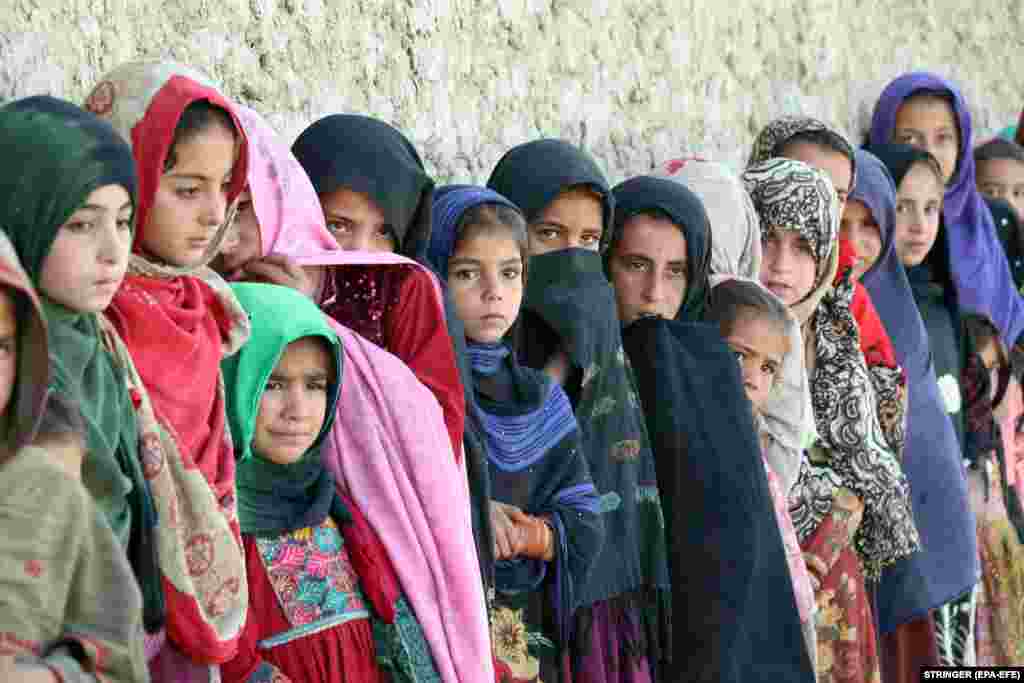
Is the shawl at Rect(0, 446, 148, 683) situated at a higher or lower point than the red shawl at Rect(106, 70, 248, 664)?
lower

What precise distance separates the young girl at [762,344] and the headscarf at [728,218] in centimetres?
13

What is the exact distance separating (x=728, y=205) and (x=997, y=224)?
2026 mm

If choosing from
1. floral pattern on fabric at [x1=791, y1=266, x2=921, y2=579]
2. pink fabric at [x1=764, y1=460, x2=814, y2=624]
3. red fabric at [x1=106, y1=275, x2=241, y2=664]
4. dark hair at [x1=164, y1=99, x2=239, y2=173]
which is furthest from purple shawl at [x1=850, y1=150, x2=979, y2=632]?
red fabric at [x1=106, y1=275, x2=241, y2=664]

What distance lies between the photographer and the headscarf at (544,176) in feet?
13.9

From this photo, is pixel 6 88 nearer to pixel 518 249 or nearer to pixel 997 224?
pixel 518 249

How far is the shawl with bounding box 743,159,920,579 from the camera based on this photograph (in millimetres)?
5039

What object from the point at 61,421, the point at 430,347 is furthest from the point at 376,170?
the point at 61,421

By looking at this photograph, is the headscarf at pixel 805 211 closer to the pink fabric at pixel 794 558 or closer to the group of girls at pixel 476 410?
the group of girls at pixel 476 410

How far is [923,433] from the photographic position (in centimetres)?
559

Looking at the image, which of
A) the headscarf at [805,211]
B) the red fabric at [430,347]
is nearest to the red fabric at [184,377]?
the red fabric at [430,347]

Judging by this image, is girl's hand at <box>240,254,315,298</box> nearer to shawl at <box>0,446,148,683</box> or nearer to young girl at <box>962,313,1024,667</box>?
shawl at <box>0,446,148,683</box>

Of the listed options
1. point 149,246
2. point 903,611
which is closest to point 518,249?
point 149,246

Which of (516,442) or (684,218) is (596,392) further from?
(684,218)

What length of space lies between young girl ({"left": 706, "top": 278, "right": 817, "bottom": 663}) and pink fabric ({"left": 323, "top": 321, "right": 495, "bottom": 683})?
133cm
